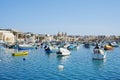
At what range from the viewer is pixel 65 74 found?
39.0 metres

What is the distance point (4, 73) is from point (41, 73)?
202 inches

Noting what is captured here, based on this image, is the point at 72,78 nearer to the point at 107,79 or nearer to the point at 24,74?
the point at 107,79

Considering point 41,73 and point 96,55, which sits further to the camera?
point 96,55

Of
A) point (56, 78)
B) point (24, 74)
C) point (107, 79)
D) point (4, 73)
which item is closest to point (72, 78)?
point (56, 78)

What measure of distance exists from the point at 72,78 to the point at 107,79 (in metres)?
4.38

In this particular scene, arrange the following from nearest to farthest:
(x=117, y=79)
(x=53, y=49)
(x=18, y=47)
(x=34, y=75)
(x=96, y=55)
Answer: (x=117, y=79) → (x=34, y=75) → (x=96, y=55) → (x=53, y=49) → (x=18, y=47)

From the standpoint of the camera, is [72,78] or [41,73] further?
[41,73]

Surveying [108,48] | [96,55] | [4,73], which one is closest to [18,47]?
[108,48]

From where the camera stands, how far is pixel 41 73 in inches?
1569

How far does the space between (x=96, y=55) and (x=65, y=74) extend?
23.6 meters

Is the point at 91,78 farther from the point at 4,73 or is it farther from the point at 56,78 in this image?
the point at 4,73

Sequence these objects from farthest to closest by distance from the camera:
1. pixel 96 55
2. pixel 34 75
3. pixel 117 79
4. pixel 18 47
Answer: pixel 18 47, pixel 96 55, pixel 34 75, pixel 117 79

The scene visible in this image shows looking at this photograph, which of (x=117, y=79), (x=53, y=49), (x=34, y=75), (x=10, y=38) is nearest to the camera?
(x=117, y=79)

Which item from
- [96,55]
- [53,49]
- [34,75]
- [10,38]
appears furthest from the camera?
[10,38]
